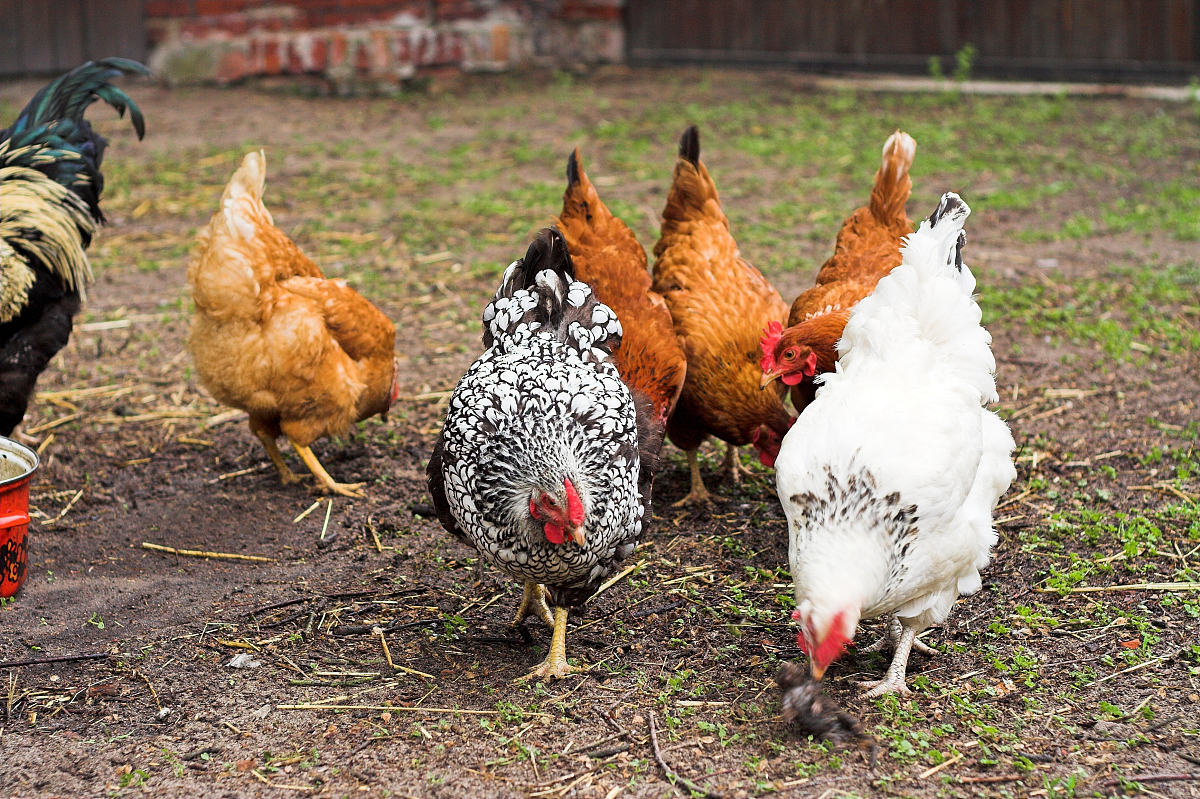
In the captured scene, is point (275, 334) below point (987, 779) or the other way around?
the other way around

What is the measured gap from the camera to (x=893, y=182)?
14.9ft

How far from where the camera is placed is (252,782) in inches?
109

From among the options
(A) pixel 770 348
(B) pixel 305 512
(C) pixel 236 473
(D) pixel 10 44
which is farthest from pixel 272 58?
(A) pixel 770 348

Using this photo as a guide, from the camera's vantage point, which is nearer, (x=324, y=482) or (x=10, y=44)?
(x=324, y=482)

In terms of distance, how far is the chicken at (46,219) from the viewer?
4488mm

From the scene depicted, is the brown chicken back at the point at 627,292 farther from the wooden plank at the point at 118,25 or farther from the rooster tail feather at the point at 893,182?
the wooden plank at the point at 118,25

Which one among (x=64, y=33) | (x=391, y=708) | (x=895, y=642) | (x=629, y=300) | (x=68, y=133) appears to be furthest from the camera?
(x=64, y=33)

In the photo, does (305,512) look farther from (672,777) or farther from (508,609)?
(672,777)

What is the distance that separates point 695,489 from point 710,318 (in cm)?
77

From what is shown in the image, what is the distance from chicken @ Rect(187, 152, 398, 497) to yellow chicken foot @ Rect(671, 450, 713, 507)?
4.67 ft

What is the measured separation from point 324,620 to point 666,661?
1.22 metres

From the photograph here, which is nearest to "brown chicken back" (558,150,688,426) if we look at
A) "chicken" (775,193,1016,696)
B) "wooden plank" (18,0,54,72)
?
"chicken" (775,193,1016,696)

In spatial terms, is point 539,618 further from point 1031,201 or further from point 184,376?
point 1031,201

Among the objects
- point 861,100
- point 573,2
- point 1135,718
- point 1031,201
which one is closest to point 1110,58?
point 861,100
